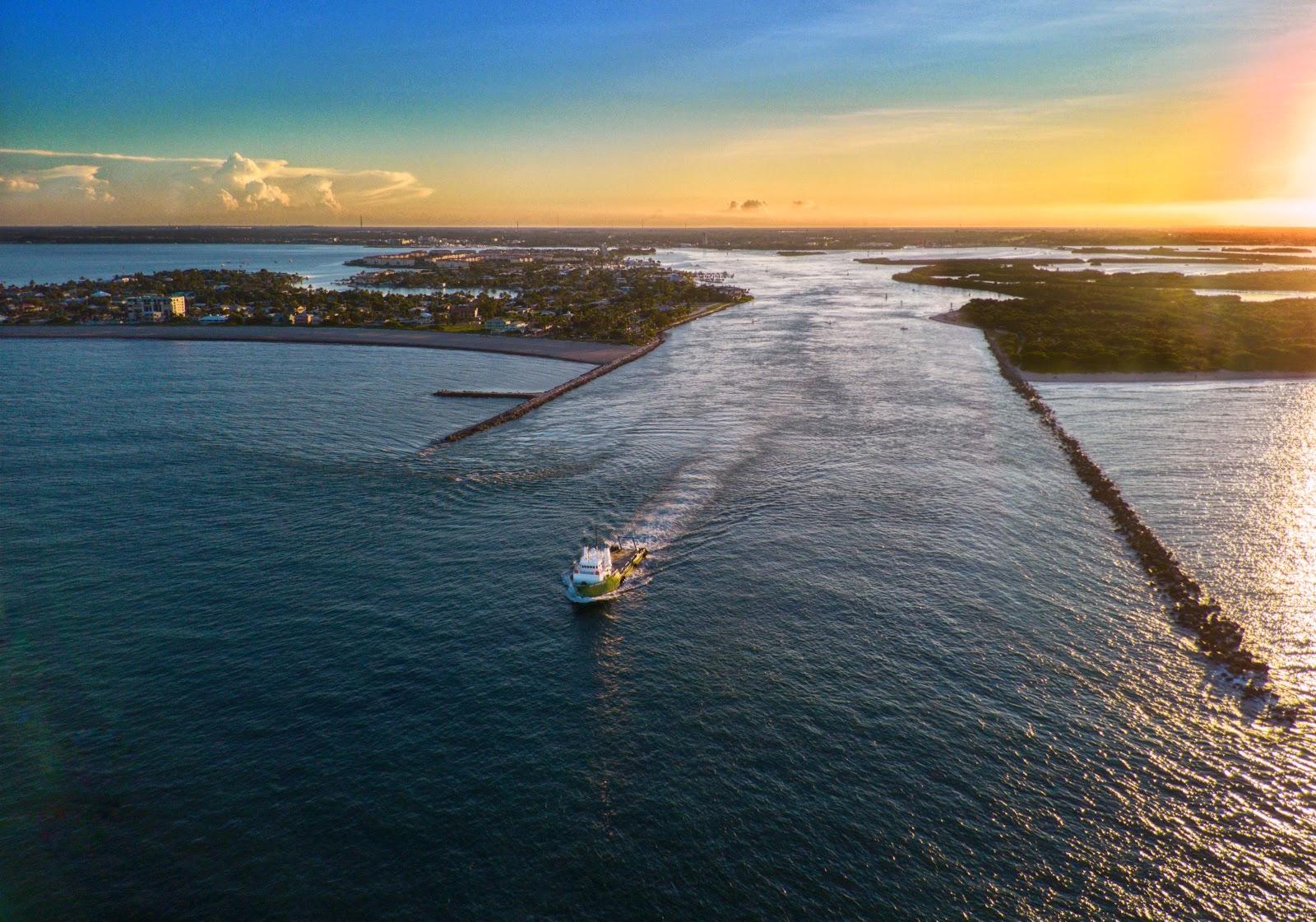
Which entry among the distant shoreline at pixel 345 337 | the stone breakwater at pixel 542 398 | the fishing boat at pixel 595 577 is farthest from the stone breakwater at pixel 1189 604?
the distant shoreline at pixel 345 337

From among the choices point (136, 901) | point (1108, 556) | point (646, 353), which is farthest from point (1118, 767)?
point (646, 353)

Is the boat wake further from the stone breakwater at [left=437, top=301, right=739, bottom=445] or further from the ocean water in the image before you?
the stone breakwater at [left=437, top=301, right=739, bottom=445]

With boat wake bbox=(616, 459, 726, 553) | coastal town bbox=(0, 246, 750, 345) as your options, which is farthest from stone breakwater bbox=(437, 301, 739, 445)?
boat wake bbox=(616, 459, 726, 553)

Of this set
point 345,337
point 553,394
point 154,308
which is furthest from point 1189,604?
point 154,308

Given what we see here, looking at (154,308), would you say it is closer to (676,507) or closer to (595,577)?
(676,507)

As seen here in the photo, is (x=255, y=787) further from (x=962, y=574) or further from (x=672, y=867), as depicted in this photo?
(x=962, y=574)

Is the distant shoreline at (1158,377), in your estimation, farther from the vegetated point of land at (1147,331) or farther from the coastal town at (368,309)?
the coastal town at (368,309)
